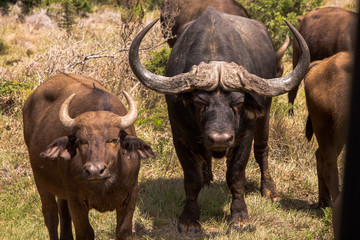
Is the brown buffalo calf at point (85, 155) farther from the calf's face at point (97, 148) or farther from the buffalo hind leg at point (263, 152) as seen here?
the buffalo hind leg at point (263, 152)

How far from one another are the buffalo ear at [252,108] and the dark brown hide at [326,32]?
3467 millimetres

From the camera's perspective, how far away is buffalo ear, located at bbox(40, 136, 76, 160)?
3516 mm

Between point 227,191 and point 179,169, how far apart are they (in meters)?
0.76

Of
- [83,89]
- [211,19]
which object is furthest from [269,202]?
[83,89]

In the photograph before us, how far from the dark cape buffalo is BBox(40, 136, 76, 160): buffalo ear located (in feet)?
3.92

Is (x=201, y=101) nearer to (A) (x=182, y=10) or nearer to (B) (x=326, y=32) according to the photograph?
(B) (x=326, y=32)

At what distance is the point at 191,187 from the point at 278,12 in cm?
585

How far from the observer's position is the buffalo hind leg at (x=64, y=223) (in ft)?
14.5

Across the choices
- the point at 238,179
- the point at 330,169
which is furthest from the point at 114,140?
the point at 330,169

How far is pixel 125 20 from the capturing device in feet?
27.1

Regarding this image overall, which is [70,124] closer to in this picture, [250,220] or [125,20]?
[250,220]

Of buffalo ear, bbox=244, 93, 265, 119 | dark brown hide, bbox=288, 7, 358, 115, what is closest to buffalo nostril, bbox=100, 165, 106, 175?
buffalo ear, bbox=244, 93, 265, 119

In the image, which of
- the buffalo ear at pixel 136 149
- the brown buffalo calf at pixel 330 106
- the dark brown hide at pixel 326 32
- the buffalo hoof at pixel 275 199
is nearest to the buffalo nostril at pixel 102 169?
the buffalo ear at pixel 136 149

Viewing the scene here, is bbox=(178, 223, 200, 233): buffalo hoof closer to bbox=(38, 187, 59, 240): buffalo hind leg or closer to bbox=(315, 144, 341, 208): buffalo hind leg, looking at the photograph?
bbox=(38, 187, 59, 240): buffalo hind leg
